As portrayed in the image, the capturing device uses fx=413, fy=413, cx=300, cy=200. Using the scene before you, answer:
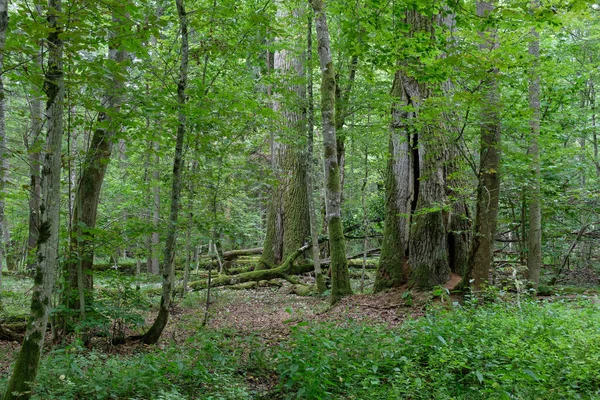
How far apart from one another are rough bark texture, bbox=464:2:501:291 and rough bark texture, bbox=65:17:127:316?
17.5 feet

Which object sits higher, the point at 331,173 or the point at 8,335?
the point at 331,173

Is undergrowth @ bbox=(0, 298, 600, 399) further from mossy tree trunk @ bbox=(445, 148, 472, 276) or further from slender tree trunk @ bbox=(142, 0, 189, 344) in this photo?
mossy tree trunk @ bbox=(445, 148, 472, 276)

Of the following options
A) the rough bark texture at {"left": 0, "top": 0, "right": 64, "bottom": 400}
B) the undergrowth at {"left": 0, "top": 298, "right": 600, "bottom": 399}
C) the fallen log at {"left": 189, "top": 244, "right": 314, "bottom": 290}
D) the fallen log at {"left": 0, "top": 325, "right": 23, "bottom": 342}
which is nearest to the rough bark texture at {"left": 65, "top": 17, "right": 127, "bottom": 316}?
the rough bark texture at {"left": 0, "top": 0, "right": 64, "bottom": 400}

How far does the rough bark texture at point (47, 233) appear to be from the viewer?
335 centimetres

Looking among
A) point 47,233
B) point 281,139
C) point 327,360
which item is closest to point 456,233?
point 281,139

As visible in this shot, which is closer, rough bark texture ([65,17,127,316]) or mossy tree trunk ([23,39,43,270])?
mossy tree trunk ([23,39,43,270])

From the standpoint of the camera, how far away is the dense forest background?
3949 mm

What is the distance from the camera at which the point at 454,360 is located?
4.09 metres

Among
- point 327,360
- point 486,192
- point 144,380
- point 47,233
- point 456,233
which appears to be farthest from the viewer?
point 456,233

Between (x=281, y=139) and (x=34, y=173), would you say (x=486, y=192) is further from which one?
(x=34, y=173)

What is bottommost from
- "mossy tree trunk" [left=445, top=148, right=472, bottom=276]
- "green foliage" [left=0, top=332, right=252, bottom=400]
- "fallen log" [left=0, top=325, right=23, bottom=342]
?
"fallen log" [left=0, top=325, right=23, bottom=342]

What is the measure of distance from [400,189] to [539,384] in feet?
17.5

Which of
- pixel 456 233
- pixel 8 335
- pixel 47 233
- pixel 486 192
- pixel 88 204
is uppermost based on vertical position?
pixel 486 192

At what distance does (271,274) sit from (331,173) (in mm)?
5114
